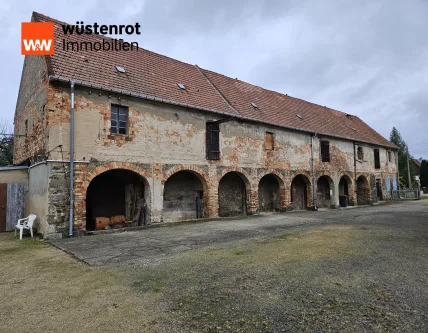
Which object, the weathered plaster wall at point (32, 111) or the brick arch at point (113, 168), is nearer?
the brick arch at point (113, 168)

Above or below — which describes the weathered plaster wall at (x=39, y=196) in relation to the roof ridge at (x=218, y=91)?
below

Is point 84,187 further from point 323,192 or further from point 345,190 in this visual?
point 345,190

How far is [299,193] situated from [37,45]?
1636 centimetres

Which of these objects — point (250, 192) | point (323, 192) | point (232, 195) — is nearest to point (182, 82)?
point (232, 195)

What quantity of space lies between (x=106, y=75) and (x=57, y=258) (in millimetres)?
7441

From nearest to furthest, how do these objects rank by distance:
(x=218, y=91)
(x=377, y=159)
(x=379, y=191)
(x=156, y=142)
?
(x=156, y=142) → (x=218, y=91) → (x=377, y=159) → (x=379, y=191)

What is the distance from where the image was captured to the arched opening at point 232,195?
14969 millimetres

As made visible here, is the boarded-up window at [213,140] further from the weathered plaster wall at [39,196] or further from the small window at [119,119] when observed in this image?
the weathered plaster wall at [39,196]

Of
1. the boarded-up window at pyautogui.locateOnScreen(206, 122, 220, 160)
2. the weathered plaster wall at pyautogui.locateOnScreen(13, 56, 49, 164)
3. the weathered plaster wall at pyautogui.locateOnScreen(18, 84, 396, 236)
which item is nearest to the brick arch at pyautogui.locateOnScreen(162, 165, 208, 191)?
the weathered plaster wall at pyautogui.locateOnScreen(18, 84, 396, 236)

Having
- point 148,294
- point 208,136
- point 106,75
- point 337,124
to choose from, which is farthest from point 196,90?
point 337,124

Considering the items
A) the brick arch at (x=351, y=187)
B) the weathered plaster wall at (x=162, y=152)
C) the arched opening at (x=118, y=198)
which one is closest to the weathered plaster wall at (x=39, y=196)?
the weathered plaster wall at (x=162, y=152)

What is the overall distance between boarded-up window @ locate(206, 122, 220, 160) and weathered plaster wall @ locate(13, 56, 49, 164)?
663 cm

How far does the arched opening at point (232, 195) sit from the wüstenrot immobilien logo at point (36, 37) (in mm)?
9828

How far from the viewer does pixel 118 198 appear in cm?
1332
